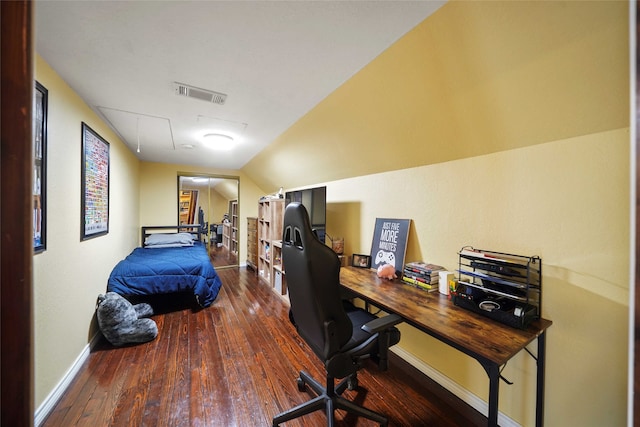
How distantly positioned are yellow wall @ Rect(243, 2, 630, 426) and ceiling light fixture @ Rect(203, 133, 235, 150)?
182 centimetres

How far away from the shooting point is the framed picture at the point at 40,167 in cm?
144

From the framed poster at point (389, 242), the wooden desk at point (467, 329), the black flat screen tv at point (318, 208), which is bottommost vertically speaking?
the wooden desk at point (467, 329)

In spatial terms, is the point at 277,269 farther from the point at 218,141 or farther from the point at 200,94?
the point at 200,94

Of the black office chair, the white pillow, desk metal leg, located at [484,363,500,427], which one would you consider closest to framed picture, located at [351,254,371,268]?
the black office chair

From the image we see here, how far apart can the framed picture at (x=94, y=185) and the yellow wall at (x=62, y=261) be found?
85 millimetres

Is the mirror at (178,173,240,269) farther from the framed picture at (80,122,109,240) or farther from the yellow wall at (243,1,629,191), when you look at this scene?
the yellow wall at (243,1,629,191)

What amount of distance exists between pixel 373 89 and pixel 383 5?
0.60 metres

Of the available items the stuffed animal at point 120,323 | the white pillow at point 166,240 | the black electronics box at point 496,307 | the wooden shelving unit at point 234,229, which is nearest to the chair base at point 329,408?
the black electronics box at point 496,307

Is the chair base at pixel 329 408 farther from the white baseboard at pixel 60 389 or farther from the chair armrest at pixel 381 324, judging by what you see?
the white baseboard at pixel 60 389

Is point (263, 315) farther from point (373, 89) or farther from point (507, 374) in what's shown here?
point (373, 89)

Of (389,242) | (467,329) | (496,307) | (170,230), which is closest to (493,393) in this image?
(467,329)

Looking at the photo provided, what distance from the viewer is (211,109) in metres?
2.28

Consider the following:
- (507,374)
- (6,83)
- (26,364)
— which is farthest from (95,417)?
(507,374)

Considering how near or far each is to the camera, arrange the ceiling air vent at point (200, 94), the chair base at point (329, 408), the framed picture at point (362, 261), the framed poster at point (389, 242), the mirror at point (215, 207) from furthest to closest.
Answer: the mirror at point (215, 207), the framed picture at point (362, 261), the framed poster at point (389, 242), the ceiling air vent at point (200, 94), the chair base at point (329, 408)
